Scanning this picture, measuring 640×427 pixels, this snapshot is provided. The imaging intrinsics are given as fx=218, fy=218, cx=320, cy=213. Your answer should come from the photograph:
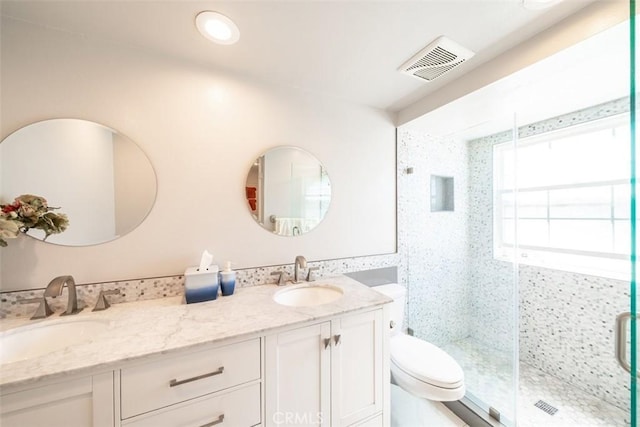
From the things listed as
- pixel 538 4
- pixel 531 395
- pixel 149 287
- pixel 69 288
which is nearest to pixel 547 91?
pixel 538 4

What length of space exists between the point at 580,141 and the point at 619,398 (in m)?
1.93

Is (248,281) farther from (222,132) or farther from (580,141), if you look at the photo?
(580,141)

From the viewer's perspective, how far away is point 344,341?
1111 millimetres

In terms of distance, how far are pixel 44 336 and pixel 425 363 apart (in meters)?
1.97

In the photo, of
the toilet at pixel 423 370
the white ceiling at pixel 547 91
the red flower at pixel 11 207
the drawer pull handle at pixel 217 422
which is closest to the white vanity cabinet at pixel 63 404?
the drawer pull handle at pixel 217 422

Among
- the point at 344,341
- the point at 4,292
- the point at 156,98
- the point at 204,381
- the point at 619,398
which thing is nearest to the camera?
the point at 204,381

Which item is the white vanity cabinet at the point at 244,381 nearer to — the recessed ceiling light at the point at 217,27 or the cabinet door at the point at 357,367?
the cabinet door at the point at 357,367

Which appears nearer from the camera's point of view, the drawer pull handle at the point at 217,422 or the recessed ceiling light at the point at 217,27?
the drawer pull handle at the point at 217,422

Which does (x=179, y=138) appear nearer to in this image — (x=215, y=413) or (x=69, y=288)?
(x=69, y=288)

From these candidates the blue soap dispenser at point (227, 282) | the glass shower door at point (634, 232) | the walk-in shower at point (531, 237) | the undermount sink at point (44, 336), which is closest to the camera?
the glass shower door at point (634, 232)

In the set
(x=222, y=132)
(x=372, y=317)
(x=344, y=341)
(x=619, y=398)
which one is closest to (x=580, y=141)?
(x=619, y=398)

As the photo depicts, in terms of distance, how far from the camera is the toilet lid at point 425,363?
128 cm

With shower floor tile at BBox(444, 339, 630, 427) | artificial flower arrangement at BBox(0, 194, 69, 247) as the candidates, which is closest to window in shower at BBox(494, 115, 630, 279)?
shower floor tile at BBox(444, 339, 630, 427)

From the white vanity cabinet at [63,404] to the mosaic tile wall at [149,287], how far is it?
53 cm
